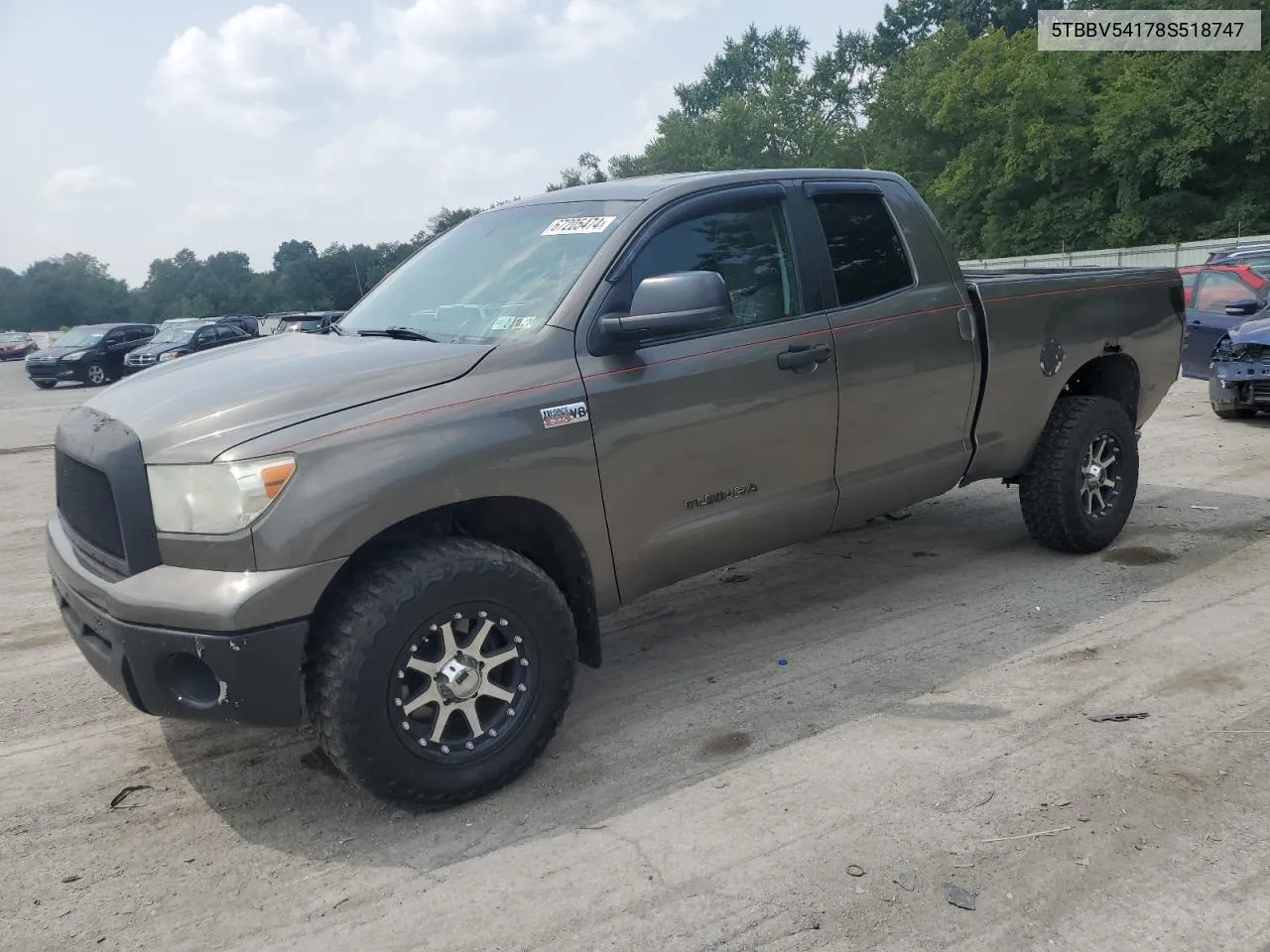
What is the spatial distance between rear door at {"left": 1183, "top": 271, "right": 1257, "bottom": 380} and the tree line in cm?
826

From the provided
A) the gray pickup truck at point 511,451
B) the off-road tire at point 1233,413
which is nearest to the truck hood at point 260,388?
the gray pickup truck at point 511,451

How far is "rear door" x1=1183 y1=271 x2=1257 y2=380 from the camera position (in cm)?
1036

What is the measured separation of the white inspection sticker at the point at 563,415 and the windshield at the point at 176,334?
81.1 ft

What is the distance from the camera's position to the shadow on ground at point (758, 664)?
3268 millimetres

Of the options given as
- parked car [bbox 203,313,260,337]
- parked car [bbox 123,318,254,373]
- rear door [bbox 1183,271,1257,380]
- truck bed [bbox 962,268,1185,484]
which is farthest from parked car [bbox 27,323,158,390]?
truck bed [bbox 962,268,1185,484]

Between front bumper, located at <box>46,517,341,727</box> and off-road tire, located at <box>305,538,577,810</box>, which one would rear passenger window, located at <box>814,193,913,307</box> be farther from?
front bumper, located at <box>46,517,341,727</box>

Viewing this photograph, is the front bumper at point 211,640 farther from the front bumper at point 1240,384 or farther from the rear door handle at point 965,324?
the front bumper at point 1240,384

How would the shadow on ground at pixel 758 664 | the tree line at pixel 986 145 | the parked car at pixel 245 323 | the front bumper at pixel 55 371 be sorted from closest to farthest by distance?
the shadow on ground at pixel 758 664, the front bumper at pixel 55 371, the parked car at pixel 245 323, the tree line at pixel 986 145

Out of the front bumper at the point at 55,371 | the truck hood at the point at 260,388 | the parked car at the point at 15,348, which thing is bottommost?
the truck hood at the point at 260,388

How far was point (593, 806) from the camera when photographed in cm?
327

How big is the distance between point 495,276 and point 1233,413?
28.6ft

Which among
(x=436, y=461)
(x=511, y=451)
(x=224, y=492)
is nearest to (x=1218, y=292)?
(x=511, y=451)

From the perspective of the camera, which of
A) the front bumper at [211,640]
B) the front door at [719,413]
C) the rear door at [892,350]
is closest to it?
the front bumper at [211,640]

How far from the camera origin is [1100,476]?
5555mm
